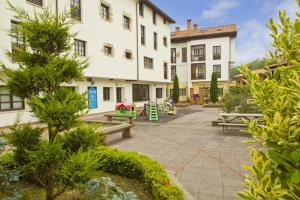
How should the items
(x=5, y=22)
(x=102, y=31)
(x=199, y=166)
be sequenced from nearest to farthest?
(x=199, y=166), (x=5, y=22), (x=102, y=31)

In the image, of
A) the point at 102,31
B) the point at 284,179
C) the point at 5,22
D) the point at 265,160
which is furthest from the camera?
the point at 102,31

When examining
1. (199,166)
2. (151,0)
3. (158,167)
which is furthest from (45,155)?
(151,0)

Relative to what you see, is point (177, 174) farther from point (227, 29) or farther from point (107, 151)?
point (227, 29)

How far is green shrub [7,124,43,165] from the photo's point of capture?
2999 mm

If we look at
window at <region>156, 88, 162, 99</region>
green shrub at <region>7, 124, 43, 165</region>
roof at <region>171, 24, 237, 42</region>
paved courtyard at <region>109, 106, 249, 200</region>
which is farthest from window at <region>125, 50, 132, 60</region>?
green shrub at <region>7, 124, 43, 165</region>

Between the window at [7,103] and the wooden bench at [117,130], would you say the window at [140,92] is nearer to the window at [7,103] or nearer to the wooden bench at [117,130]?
the window at [7,103]

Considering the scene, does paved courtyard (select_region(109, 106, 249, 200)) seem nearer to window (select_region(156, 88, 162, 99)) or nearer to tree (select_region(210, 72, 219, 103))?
tree (select_region(210, 72, 219, 103))

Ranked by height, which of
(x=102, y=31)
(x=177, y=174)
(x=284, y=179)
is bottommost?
(x=177, y=174)

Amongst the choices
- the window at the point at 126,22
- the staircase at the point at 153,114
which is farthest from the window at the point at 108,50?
the staircase at the point at 153,114

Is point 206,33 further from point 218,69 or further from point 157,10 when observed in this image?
point 157,10

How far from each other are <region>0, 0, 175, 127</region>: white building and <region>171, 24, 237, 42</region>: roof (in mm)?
6430

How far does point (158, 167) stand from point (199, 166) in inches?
80.4

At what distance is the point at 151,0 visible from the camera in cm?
2269

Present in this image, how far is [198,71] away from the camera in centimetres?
3381
